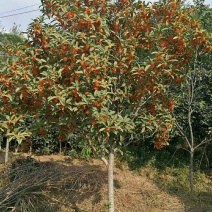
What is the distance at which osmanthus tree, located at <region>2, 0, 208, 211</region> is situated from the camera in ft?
10.5

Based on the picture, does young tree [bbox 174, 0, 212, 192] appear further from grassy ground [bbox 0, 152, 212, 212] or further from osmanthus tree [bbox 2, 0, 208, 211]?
osmanthus tree [bbox 2, 0, 208, 211]

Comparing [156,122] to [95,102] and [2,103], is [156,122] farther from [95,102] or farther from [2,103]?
[2,103]

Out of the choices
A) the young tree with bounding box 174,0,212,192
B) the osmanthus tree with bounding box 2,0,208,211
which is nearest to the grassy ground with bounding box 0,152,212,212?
the young tree with bounding box 174,0,212,192

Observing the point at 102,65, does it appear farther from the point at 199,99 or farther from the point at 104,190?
the point at 199,99

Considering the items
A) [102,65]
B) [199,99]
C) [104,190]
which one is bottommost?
[104,190]

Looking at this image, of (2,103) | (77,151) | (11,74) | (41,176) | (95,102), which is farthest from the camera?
(77,151)

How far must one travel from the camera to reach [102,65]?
3.19m

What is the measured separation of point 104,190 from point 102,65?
10.6 ft

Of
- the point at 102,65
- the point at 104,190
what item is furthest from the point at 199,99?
the point at 102,65

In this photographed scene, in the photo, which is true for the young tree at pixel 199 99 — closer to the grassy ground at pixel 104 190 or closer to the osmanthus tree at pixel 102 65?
the grassy ground at pixel 104 190

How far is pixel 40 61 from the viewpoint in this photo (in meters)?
3.43

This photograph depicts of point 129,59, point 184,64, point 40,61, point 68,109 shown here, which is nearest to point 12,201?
point 68,109

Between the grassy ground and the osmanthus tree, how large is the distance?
44.4 inches

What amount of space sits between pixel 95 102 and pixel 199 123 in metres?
4.33
